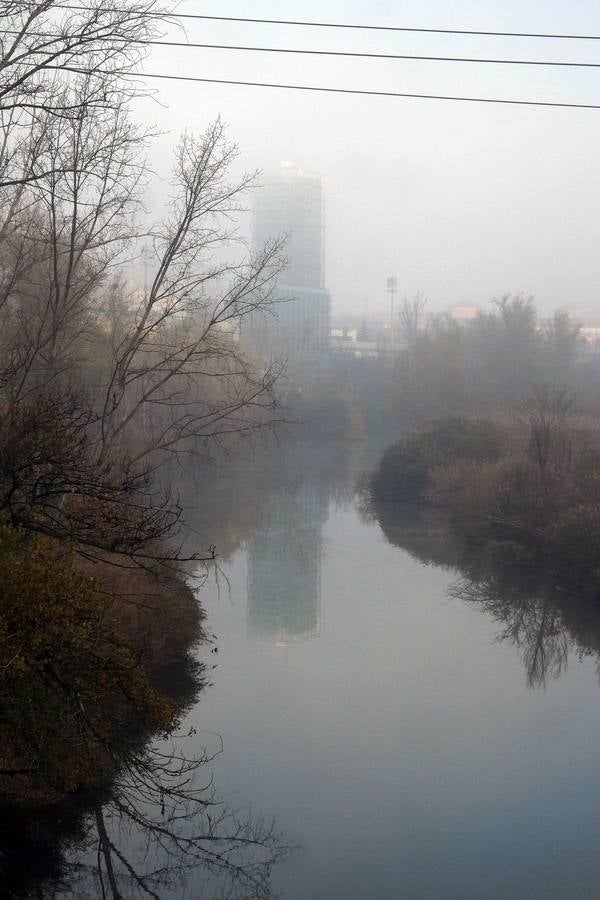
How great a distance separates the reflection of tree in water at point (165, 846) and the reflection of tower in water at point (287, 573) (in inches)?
236

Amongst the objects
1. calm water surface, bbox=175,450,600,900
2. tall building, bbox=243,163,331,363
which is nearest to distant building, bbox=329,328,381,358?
tall building, bbox=243,163,331,363

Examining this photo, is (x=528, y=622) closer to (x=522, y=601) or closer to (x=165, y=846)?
(x=522, y=601)

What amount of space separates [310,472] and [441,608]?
2590 cm

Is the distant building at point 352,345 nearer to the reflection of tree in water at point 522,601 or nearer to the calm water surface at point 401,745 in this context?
the reflection of tree in water at point 522,601

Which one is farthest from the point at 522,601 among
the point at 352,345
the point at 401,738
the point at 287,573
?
the point at 352,345

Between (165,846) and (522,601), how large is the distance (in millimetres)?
11247

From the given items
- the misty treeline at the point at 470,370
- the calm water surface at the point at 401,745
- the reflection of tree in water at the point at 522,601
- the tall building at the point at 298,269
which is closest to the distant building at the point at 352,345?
the tall building at the point at 298,269

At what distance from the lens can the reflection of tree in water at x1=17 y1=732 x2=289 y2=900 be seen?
23.8 feet

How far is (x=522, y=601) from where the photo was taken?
18.0 meters

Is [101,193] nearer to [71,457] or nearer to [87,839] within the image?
[71,457]

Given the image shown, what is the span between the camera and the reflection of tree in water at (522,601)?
48.9ft

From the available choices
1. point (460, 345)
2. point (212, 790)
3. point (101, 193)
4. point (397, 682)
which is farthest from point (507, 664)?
point (460, 345)

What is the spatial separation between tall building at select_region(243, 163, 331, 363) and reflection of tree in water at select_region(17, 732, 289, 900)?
94.9 feet

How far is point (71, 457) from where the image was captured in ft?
25.9
